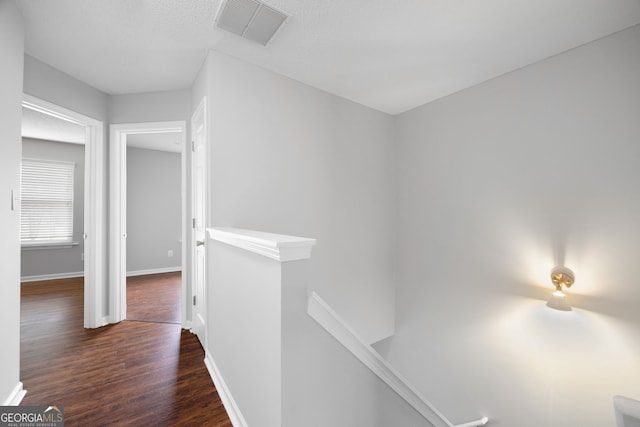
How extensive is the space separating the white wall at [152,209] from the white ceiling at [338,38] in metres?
2.94

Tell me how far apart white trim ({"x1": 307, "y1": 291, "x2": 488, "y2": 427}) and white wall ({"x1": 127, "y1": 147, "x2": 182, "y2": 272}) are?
5.41 m

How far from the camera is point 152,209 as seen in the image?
5547mm

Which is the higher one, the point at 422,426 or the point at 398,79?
the point at 398,79

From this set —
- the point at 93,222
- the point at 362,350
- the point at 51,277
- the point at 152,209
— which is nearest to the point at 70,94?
the point at 93,222

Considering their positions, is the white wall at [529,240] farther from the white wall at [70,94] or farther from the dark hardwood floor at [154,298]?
the white wall at [70,94]

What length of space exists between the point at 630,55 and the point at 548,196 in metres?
1.05

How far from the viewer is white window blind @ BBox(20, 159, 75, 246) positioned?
4.80m

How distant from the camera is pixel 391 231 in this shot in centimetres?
356

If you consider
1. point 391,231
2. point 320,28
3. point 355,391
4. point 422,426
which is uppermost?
point 320,28

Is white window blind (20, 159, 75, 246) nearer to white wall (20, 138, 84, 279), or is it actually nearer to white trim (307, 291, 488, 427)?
white wall (20, 138, 84, 279)

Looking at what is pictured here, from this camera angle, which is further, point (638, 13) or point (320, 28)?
point (320, 28)

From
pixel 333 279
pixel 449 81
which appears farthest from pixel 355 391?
pixel 449 81

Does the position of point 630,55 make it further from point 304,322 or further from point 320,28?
point 304,322

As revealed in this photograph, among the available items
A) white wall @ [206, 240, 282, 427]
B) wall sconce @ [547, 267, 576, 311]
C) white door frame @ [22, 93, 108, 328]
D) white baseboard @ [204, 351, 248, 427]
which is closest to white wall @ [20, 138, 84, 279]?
white door frame @ [22, 93, 108, 328]
